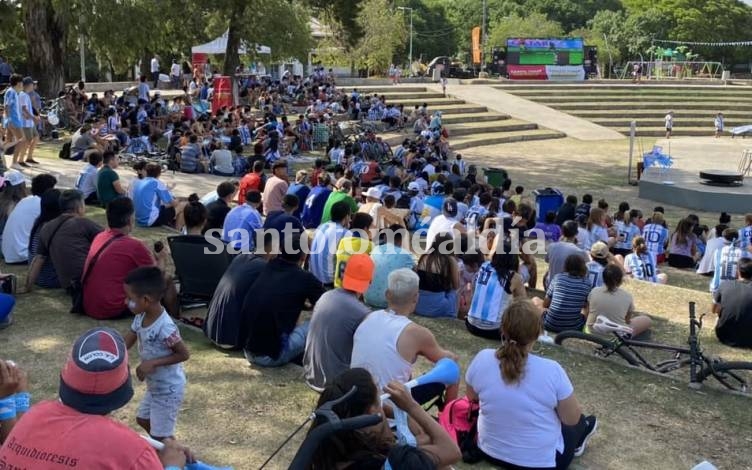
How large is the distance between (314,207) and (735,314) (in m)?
6.05

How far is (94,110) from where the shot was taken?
65.9 ft

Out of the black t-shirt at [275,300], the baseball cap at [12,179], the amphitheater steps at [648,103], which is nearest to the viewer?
the black t-shirt at [275,300]

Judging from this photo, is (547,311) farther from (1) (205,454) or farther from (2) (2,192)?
(2) (2,192)

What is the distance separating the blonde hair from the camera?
421cm

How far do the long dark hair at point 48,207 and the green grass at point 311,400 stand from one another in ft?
2.35

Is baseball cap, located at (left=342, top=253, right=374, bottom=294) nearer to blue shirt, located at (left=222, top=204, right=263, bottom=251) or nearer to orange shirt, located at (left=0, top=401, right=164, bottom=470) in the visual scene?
orange shirt, located at (left=0, top=401, right=164, bottom=470)

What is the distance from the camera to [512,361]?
423 cm

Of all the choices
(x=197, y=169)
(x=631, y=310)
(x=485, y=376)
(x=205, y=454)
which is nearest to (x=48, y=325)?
(x=205, y=454)

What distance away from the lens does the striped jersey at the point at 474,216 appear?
11.2 m

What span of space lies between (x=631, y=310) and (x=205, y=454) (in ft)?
14.4

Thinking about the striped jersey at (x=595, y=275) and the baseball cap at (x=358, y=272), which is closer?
the baseball cap at (x=358, y=272)

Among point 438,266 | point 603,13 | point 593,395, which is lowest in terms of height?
point 593,395

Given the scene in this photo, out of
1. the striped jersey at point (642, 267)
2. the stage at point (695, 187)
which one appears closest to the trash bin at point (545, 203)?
the striped jersey at point (642, 267)

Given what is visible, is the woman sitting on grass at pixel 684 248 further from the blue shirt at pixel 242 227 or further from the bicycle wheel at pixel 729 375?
the blue shirt at pixel 242 227
